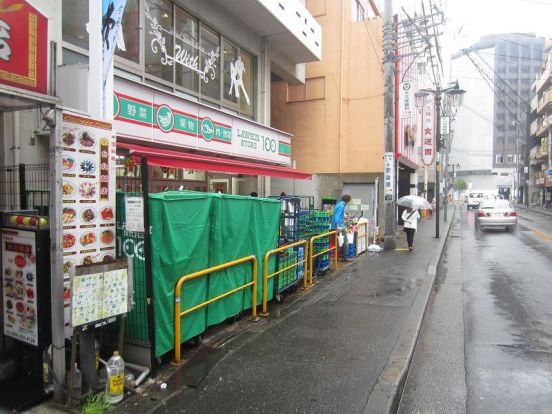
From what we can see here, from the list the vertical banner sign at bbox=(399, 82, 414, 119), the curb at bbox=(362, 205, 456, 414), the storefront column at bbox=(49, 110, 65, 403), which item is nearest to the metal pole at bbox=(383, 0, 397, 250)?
the vertical banner sign at bbox=(399, 82, 414, 119)

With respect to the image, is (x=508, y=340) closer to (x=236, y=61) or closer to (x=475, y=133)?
(x=236, y=61)

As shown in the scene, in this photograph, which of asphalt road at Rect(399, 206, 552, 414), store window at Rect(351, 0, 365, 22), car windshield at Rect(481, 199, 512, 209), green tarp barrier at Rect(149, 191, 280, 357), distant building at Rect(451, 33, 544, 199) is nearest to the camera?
asphalt road at Rect(399, 206, 552, 414)

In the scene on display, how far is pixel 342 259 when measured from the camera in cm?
1191

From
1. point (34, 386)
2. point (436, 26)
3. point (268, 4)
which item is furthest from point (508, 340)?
point (436, 26)

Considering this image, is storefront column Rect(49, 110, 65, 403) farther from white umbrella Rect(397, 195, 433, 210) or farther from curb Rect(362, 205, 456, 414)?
white umbrella Rect(397, 195, 433, 210)

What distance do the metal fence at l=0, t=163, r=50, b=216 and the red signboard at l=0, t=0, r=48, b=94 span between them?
1274 mm

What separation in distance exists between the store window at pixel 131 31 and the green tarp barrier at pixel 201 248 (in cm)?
474

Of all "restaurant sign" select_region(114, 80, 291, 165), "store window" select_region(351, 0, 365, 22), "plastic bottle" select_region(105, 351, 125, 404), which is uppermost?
"store window" select_region(351, 0, 365, 22)

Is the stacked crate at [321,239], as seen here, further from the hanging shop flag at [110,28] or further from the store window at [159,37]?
the hanging shop flag at [110,28]

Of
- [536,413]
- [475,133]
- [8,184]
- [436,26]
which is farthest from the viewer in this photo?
[475,133]

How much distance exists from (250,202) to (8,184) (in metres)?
3.04

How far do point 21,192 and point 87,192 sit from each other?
3.73 feet

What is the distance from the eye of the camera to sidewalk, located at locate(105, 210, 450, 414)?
3.79 metres

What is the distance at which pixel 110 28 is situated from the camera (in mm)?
4652
